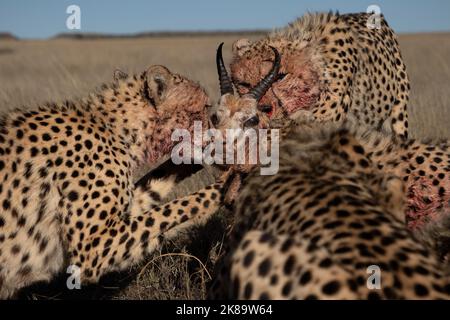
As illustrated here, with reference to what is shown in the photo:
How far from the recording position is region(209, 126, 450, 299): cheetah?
7.24 ft

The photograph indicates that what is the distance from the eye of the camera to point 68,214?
3.87 metres

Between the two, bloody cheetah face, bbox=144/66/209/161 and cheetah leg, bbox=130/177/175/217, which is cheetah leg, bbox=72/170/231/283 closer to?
cheetah leg, bbox=130/177/175/217

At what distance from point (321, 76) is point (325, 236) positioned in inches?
114

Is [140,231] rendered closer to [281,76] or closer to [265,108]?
[265,108]

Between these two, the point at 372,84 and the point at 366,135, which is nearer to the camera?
the point at 366,135

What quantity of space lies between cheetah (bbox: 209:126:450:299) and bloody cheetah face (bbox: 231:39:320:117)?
5.30 ft

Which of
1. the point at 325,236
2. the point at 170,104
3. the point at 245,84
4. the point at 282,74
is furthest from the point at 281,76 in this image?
the point at 325,236

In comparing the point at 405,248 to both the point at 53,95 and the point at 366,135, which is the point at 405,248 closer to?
the point at 366,135

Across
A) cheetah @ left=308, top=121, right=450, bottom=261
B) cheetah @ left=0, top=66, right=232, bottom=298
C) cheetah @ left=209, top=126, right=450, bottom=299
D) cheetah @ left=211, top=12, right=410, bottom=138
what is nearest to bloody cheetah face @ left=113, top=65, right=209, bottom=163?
cheetah @ left=0, top=66, right=232, bottom=298

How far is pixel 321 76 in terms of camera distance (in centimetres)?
516

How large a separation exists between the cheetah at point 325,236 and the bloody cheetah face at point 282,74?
1.62m

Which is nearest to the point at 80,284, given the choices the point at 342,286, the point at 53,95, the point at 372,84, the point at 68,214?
the point at 68,214
